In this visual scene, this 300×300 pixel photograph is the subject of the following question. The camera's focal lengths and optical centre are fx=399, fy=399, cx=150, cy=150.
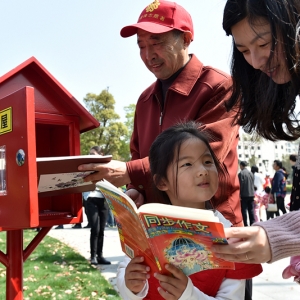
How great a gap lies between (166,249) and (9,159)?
0.81m

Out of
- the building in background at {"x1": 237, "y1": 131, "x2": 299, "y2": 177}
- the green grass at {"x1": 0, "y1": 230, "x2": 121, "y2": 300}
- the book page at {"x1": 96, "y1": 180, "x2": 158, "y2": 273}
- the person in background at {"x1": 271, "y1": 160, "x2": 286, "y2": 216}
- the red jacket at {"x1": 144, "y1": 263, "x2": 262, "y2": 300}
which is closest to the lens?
the book page at {"x1": 96, "y1": 180, "x2": 158, "y2": 273}

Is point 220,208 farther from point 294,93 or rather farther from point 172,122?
point 294,93

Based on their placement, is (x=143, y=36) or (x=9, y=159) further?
(x=143, y=36)

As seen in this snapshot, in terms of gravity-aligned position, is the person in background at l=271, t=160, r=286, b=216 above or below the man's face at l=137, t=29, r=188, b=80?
below

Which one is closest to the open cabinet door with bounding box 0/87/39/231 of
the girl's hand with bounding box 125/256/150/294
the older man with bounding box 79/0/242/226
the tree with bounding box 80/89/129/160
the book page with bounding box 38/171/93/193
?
the book page with bounding box 38/171/93/193

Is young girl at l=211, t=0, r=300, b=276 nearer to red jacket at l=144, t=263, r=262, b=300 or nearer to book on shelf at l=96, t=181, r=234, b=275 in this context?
book on shelf at l=96, t=181, r=234, b=275

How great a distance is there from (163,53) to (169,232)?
122 centimetres

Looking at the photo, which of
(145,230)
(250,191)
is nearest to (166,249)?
(145,230)

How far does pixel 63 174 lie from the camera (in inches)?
70.3

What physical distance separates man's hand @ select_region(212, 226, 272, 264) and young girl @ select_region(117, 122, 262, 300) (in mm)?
273

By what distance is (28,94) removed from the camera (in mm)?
1506

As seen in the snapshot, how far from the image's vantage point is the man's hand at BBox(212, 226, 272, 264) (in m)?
1.05

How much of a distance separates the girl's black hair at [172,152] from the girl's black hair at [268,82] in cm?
18

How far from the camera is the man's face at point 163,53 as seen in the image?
2.11 metres
